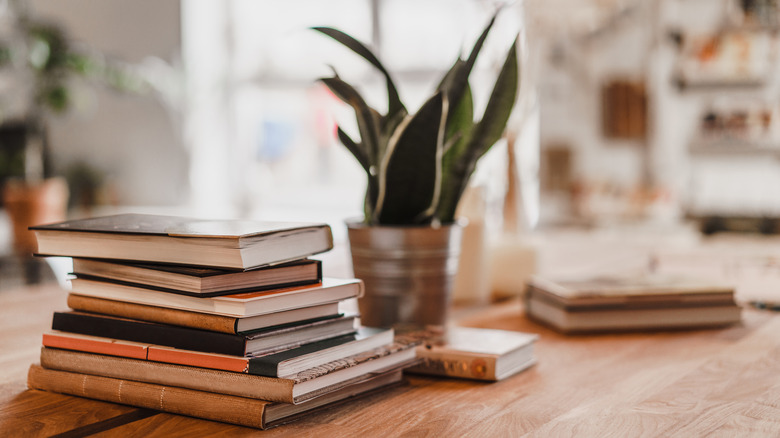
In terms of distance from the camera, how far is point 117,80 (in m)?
5.39

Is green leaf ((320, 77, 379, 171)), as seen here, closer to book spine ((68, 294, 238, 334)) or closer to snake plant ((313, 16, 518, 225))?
snake plant ((313, 16, 518, 225))

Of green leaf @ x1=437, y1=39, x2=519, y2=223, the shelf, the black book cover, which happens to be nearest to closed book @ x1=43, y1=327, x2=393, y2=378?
the black book cover

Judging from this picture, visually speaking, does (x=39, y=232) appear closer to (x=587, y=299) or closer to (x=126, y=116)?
(x=587, y=299)

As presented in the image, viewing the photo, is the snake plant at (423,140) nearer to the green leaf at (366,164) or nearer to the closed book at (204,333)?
the green leaf at (366,164)

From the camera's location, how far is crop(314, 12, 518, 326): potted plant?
85 centimetres

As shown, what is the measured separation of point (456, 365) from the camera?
2.53 feet

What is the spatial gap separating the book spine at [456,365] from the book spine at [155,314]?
0.78ft

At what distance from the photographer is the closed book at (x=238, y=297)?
0.63 meters

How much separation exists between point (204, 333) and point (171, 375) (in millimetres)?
53

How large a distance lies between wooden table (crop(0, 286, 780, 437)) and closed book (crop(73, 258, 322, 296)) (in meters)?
0.11

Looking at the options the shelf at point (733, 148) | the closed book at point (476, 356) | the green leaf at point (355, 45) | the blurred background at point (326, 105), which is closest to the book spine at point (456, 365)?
the closed book at point (476, 356)

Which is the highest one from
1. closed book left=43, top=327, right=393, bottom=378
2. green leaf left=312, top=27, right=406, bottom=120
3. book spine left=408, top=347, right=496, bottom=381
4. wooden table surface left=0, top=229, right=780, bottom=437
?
green leaf left=312, top=27, right=406, bottom=120

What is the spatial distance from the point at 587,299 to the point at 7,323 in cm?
83

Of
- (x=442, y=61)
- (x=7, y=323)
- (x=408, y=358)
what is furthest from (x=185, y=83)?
(x=408, y=358)
